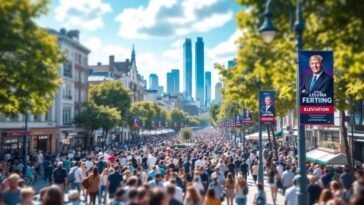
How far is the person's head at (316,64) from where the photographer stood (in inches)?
451

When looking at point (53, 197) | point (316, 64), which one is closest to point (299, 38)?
point (316, 64)

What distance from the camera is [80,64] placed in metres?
57.5

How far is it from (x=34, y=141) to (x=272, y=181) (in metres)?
33.7

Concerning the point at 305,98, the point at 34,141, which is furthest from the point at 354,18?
the point at 34,141

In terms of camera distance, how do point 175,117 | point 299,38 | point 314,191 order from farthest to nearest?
point 175,117 → point 314,191 → point 299,38

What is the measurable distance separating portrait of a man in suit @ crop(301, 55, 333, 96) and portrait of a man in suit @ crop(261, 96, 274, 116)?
8.85m

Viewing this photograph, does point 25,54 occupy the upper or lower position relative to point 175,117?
upper

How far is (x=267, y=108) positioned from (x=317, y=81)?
30.1 ft

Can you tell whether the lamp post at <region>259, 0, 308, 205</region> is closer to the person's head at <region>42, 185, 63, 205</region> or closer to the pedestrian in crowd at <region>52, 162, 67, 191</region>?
the person's head at <region>42, 185, 63, 205</region>

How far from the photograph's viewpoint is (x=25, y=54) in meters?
14.9

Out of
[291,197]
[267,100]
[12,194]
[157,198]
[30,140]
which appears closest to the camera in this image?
[157,198]

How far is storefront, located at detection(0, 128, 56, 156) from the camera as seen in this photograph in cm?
3861

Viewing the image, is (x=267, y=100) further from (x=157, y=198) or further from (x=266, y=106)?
(x=157, y=198)

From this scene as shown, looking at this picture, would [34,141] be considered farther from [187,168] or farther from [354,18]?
[354,18]
